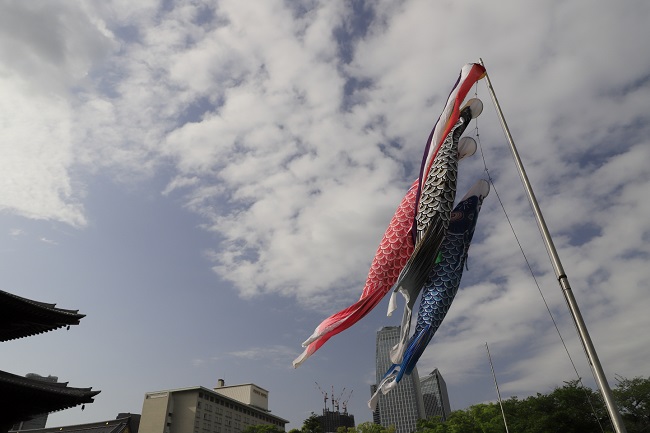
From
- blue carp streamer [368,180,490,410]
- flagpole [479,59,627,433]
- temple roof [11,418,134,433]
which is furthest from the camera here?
temple roof [11,418,134,433]

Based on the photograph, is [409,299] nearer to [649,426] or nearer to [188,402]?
[649,426]

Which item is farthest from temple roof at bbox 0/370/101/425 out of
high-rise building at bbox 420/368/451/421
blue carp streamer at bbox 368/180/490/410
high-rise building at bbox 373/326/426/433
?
high-rise building at bbox 420/368/451/421

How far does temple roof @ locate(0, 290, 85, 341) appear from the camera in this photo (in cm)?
1742

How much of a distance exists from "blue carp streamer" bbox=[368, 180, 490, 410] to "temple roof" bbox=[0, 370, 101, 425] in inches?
558

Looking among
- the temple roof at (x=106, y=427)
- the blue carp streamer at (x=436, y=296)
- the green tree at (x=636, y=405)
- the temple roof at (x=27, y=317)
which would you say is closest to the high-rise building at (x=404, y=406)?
the green tree at (x=636, y=405)

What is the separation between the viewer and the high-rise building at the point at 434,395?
567 feet

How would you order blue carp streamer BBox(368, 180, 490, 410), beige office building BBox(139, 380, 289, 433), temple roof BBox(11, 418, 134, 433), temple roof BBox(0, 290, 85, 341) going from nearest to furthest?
blue carp streamer BBox(368, 180, 490, 410) < temple roof BBox(0, 290, 85, 341) < temple roof BBox(11, 418, 134, 433) < beige office building BBox(139, 380, 289, 433)

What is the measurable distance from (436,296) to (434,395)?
185407mm

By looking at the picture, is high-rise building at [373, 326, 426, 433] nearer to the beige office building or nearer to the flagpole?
the beige office building

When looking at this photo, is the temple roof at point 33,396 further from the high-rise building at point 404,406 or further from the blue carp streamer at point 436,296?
the high-rise building at point 404,406

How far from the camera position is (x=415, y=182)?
13734 mm

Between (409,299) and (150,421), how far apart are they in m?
65.8

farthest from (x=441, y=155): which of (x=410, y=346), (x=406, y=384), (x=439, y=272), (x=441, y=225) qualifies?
(x=406, y=384)

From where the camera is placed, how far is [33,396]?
1836 cm
